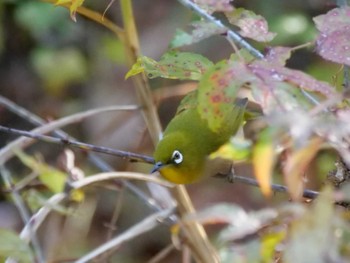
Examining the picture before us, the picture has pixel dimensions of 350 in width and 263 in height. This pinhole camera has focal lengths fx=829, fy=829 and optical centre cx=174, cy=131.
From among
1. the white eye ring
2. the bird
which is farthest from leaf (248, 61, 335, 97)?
the white eye ring

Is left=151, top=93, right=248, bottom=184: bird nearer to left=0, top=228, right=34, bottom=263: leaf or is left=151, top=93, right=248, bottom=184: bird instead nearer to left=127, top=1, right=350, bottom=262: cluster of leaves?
left=127, top=1, right=350, bottom=262: cluster of leaves

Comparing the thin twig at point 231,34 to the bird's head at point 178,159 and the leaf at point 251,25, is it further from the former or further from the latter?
the bird's head at point 178,159

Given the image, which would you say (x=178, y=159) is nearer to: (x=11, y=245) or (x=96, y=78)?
(x=11, y=245)

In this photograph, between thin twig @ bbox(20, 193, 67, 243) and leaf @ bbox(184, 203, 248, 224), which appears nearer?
leaf @ bbox(184, 203, 248, 224)

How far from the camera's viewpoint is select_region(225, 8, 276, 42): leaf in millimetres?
1412

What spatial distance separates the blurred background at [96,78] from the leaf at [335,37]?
10.5 ft

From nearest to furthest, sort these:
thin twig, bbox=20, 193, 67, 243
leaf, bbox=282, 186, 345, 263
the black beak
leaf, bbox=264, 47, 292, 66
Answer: leaf, bbox=282, 186, 345, 263 < leaf, bbox=264, 47, 292, 66 < thin twig, bbox=20, 193, 67, 243 < the black beak

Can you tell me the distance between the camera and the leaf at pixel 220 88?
1.13 metres

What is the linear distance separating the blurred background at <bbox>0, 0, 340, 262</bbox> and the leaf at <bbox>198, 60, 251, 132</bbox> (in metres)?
3.43

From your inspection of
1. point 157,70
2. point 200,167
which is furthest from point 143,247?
point 157,70

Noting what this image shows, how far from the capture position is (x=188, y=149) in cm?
276

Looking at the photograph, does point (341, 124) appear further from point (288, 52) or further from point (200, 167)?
point (200, 167)

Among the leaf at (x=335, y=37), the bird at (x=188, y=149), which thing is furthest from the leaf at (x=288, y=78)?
the bird at (x=188, y=149)

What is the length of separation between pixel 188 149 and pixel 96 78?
2928 millimetres
